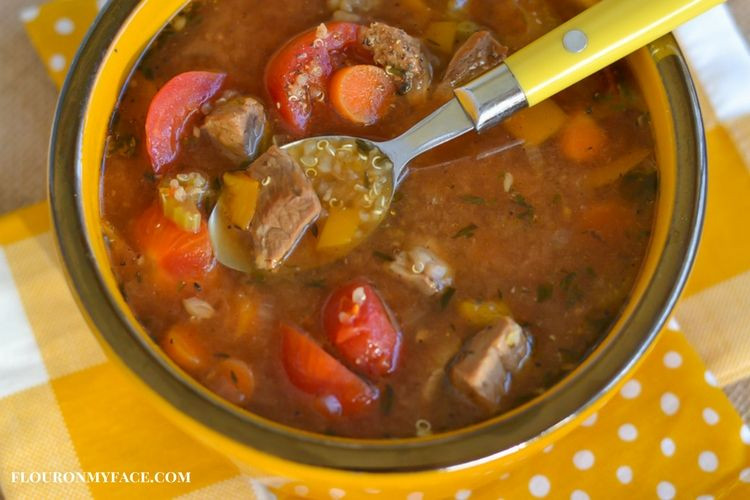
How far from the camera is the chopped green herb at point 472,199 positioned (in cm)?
215

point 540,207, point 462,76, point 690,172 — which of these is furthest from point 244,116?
point 690,172

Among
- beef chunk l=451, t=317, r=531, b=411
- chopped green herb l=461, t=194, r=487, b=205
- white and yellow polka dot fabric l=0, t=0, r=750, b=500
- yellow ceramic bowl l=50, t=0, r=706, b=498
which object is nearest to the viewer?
yellow ceramic bowl l=50, t=0, r=706, b=498

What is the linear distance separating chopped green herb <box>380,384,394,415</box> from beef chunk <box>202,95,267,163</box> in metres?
0.66

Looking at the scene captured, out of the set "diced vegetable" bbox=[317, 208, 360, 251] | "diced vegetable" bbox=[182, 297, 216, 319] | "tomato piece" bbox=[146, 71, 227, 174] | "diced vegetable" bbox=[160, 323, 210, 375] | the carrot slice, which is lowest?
"diced vegetable" bbox=[317, 208, 360, 251]

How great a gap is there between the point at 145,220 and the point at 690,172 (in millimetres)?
1253

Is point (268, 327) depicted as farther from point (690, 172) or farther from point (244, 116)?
point (690, 172)

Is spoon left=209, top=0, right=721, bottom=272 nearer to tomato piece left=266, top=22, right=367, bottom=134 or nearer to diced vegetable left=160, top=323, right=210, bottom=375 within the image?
tomato piece left=266, top=22, right=367, bottom=134

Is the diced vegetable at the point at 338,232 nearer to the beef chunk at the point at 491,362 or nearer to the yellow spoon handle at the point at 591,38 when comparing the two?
the beef chunk at the point at 491,362

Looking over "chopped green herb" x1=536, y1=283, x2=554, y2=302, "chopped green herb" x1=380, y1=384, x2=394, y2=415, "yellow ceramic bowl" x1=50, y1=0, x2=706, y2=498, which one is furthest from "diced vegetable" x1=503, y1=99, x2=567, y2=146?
"chopped green herb" x1=380, y1=384, x2=394, y2=415

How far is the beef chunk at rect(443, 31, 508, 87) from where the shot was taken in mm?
2217

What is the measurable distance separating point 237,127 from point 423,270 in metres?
0.55

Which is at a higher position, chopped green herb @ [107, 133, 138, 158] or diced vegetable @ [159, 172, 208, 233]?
chopped green herb @ [107, 133, 138, 158]

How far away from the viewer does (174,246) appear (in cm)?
207

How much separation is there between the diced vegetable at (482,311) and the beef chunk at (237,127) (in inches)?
24.9
